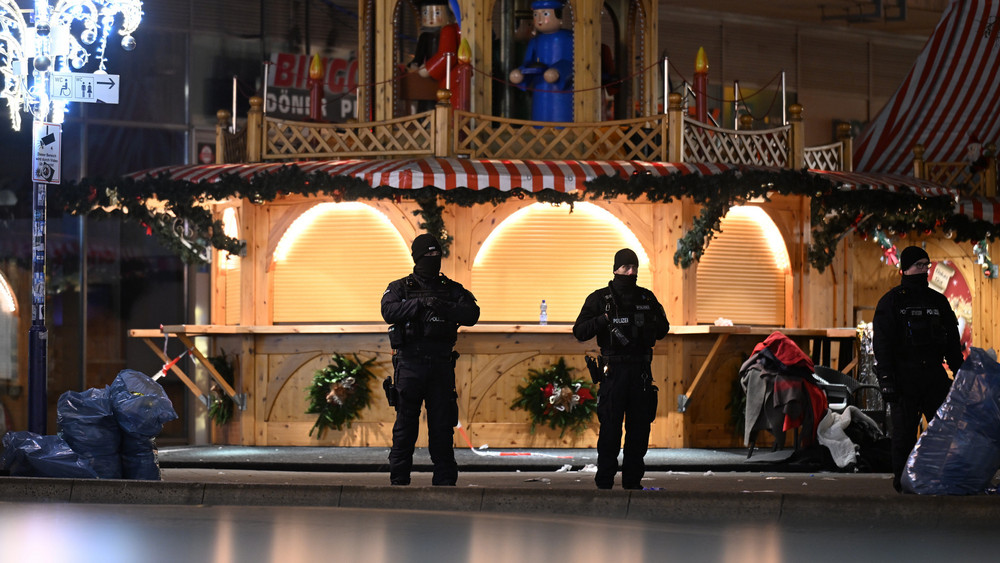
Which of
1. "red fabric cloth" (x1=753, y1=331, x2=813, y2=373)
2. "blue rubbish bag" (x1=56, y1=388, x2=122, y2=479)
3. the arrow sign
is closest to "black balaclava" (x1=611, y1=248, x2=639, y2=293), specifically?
"blue rubbish bag" (x1=56, y1=388, x2=122, y2=479)

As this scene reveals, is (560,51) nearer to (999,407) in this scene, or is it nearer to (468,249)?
(468,249)

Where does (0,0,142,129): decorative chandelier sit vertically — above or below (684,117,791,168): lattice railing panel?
above

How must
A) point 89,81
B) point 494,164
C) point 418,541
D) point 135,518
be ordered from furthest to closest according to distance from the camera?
point 494,164 → point 89,81 → point 135,518 → point 418,541

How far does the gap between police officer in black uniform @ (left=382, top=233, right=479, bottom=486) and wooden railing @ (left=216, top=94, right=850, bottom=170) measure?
604 centimetres

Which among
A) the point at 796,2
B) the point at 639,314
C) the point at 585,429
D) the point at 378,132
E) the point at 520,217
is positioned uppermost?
the point at 796,2

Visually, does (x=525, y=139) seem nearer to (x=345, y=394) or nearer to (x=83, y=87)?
(x=345, y=394)

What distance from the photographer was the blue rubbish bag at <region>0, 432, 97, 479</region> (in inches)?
430

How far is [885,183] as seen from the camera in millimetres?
17609

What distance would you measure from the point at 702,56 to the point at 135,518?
10547mm

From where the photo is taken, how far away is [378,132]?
17.7 m

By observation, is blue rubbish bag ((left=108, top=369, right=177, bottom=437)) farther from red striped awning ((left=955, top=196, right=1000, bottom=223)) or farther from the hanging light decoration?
the hanging light decoration

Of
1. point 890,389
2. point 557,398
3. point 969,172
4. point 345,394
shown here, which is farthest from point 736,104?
point 890,389

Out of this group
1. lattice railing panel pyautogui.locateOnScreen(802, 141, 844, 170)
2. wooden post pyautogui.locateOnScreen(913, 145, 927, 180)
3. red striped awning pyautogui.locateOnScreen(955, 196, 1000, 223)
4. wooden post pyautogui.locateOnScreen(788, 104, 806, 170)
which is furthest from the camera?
wooden post pyautogui.locateOnScreen(913, 145, 927, 180)

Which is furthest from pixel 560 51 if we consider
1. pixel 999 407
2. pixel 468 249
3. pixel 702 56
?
pixel 999 407
